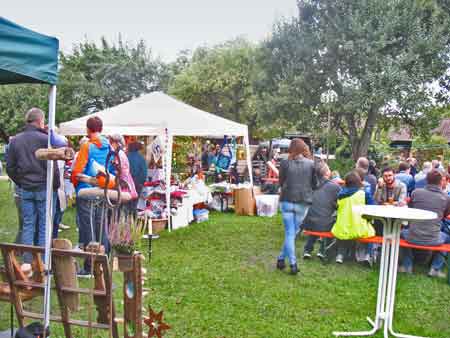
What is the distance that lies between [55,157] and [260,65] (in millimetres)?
16641

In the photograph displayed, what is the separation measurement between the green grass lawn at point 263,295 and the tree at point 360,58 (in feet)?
32.1

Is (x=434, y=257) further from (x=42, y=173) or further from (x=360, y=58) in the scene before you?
(x=360, y=58)

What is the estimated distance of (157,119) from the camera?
9016 millimetres

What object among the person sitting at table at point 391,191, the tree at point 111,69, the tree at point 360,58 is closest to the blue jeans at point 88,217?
the person sitting at table at point 391,191

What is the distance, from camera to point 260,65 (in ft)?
61.7

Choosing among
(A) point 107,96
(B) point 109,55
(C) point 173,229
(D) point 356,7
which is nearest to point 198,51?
(B) point 109,55

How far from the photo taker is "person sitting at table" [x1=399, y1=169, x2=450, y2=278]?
6.05 meters

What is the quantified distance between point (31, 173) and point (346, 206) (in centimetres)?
386

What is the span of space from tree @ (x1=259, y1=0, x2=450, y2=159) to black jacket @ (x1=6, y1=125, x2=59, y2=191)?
12.6 metres

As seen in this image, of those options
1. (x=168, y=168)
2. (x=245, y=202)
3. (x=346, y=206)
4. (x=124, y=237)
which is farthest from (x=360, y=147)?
(x=124, y=237)

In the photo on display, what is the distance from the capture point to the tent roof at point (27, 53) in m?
2.48

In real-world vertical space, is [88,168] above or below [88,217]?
above

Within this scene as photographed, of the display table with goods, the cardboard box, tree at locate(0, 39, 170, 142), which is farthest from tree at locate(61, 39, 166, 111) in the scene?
the display table with goods

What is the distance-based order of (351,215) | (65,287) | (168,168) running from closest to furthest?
(65,287) → (351,215) → (168,168)
